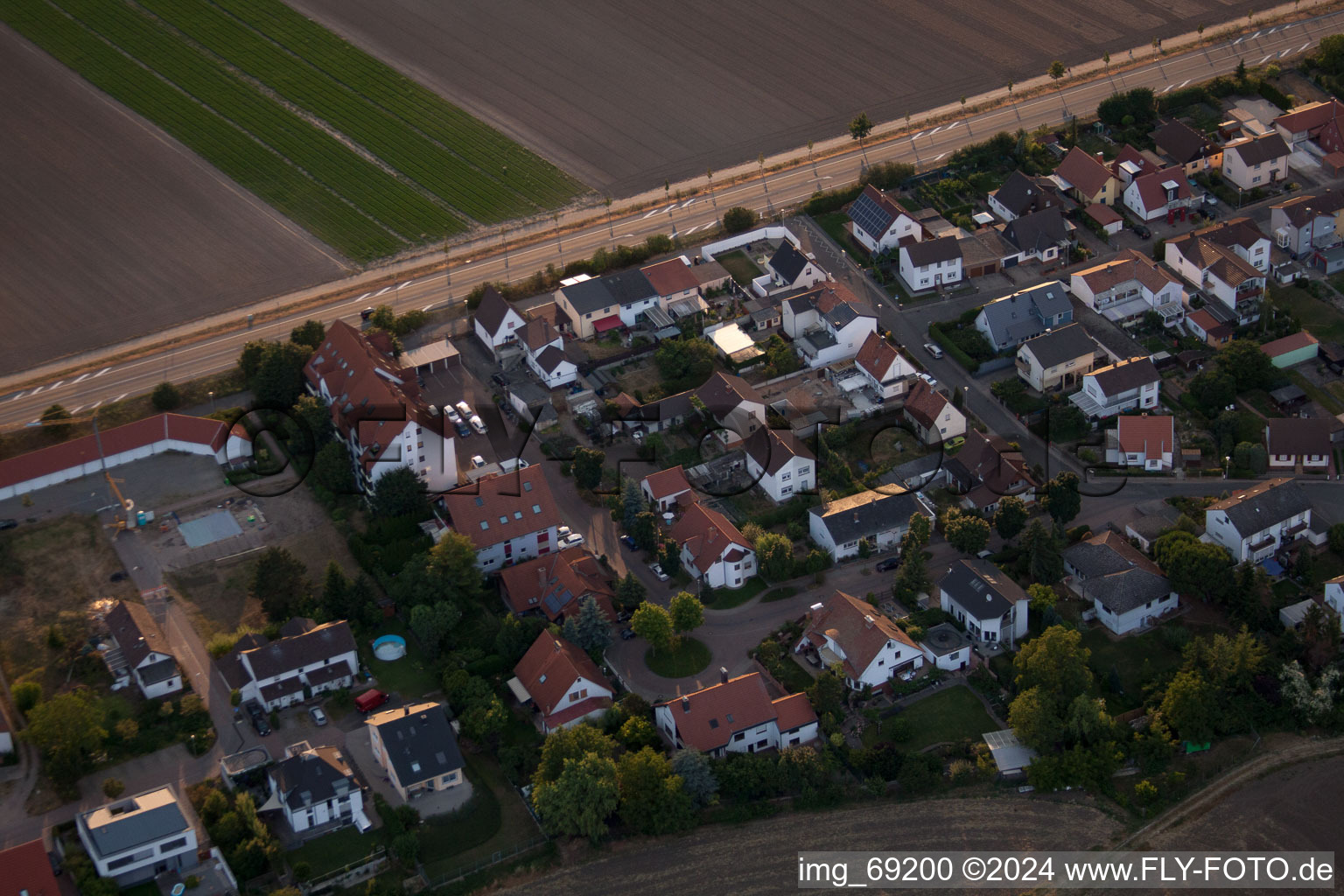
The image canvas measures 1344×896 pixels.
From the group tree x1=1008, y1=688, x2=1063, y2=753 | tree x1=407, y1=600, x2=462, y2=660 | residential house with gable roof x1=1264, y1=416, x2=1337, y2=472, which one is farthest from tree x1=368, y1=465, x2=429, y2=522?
residential house with gable roof x1=1264, y1=416, x2=1337, y2=472

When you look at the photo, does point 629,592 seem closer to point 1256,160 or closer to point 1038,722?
point 1038,722

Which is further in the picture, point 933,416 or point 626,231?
point 626,231

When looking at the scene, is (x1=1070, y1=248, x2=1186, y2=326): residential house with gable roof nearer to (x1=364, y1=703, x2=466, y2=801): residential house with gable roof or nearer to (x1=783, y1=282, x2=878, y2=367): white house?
(x1=783, y1=282, x2=878, y2=367): white house

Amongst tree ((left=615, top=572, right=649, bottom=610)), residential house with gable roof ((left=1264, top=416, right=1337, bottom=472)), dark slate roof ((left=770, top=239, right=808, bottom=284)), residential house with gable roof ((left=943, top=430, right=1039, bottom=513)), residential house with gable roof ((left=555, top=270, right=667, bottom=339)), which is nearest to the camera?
tree ((left=615, top=572, right=649, bottom=610))

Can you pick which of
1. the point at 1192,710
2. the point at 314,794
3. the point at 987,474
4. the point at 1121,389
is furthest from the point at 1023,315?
the point at 314,794

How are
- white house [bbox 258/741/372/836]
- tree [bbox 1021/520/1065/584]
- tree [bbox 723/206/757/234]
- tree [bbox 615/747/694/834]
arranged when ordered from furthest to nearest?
tree [bbox 723/206/757/234] → tree [bbox 1021/520/1065/584] → white house [bbox 258/741/372/836] → tree [bbox 615/747/694/834]

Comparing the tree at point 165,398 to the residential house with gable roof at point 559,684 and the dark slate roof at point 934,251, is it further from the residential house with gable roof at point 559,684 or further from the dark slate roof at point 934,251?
the dark slate roof at point 934,251
